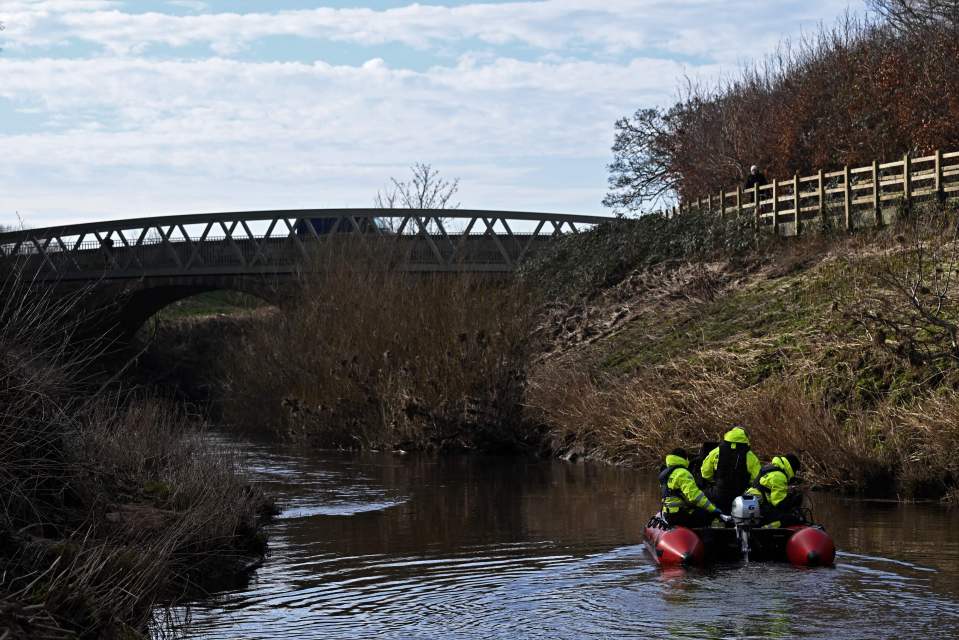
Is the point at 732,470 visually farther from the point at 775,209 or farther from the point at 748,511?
the point at 775,209

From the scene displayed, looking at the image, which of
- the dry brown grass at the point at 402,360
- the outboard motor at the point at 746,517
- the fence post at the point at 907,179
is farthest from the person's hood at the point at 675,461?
the fence post at the point at 907,179

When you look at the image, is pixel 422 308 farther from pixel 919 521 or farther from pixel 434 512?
pixel 919 521

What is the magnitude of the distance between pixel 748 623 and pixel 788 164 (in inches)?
1358

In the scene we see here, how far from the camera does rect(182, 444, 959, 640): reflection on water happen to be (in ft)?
38.7

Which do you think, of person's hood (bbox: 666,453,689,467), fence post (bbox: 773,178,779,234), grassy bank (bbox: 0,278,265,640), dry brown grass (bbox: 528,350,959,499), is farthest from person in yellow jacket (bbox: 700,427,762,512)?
fence post (bbox: 773,178,779,234)

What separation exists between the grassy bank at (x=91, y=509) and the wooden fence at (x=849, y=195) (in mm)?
21058

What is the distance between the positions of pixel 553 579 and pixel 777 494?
2469mm

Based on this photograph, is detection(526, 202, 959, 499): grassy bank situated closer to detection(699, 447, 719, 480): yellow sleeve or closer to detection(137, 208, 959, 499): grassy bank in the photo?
detection(137, 208, 959, 499): grassy bank

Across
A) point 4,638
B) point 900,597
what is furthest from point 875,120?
point 4,638

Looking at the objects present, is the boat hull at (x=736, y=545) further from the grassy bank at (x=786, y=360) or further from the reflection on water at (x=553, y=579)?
the grassy bank at (x=786, y=360)

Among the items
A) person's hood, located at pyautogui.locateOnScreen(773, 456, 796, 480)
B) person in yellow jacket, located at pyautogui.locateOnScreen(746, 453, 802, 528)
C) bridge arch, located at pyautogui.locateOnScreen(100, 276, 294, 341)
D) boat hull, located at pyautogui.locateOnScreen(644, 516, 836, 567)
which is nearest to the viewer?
boat hull, located at pyautogui.locateOnScreen(644, 516, 836, 567)

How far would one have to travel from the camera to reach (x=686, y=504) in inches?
591

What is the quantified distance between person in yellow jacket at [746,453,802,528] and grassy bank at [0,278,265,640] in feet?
17.9

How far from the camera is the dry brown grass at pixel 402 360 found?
3047 cm
